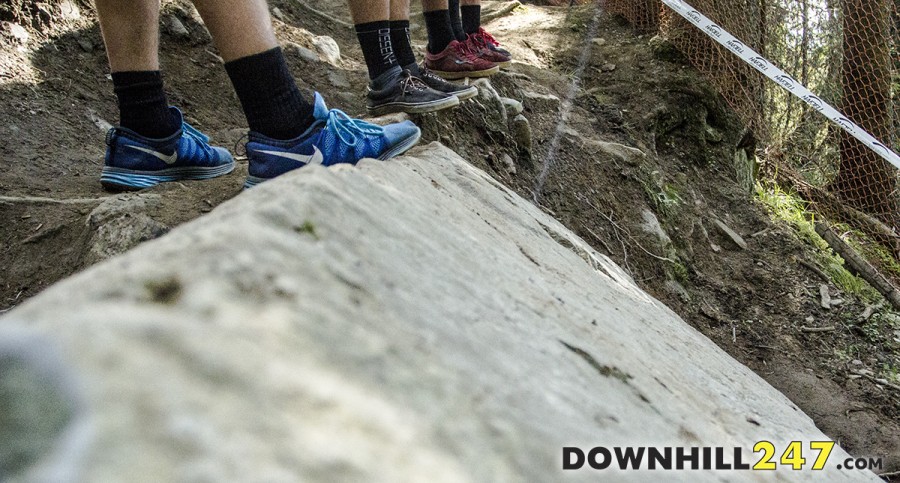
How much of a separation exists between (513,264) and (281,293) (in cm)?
71

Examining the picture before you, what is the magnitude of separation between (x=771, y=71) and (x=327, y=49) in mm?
3023

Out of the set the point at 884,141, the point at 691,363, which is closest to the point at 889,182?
the point at 884,141

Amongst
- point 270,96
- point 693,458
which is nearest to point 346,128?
point 270,96

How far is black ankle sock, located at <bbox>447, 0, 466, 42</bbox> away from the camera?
11.5 feet

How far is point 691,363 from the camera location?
1.59 meters

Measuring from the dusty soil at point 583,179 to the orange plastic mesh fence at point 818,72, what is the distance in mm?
231

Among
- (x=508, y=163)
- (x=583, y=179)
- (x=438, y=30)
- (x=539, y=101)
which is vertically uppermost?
(x=438, y=30)

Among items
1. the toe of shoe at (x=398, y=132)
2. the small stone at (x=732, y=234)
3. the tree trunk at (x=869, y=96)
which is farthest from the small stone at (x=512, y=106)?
the tree trunk at (x=869, y=96)

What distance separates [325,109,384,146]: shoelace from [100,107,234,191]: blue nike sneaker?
1.81 ft

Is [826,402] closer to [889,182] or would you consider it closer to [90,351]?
[889,182]

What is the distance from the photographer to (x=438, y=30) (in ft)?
10.9

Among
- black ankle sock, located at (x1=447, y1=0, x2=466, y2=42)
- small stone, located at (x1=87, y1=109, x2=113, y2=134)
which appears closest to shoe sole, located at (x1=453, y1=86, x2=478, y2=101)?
black ankle sock, located at (x1=447, y1=0, x2=466, y2=42)

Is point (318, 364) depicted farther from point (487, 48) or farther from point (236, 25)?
point (487, 48)

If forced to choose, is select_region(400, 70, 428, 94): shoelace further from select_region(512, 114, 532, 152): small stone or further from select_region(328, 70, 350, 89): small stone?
select_region(328, 70, 350, 89): small stone
